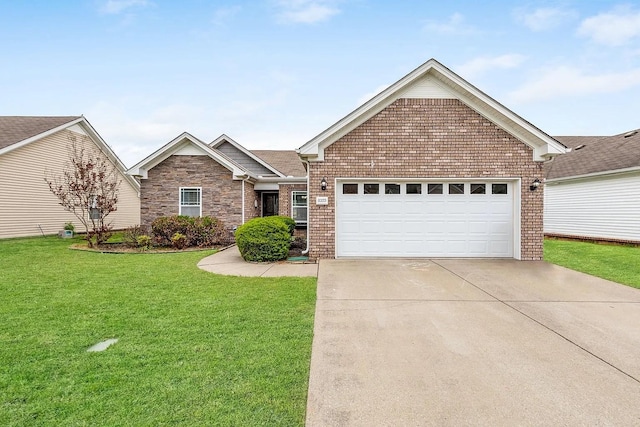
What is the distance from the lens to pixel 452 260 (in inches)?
395

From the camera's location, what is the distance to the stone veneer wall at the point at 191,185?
15.0 metres

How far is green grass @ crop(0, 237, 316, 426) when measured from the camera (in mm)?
2625

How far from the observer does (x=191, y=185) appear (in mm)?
15055

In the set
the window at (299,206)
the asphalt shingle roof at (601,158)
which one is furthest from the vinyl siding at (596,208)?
the window at (299,206)

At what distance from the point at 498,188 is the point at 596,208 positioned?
885 cm

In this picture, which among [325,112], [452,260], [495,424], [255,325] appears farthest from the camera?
[325,112]

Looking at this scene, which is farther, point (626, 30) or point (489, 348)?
point (626, 30)

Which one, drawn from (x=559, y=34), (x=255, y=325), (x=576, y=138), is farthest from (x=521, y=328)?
(x=576, y=138)

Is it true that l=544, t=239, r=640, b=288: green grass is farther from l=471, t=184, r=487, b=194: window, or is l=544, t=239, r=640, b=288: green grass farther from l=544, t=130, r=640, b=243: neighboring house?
l=471, t=184, r=487, b=194: window

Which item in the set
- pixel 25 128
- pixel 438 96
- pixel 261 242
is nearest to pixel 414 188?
pixel 438 96

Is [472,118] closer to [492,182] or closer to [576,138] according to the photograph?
[492,182]

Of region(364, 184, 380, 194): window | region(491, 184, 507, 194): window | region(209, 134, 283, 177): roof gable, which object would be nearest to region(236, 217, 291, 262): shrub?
region(364, 184, 380, 194): window

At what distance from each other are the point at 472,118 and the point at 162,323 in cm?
955

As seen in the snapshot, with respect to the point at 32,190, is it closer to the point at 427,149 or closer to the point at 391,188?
the point at 391,188
